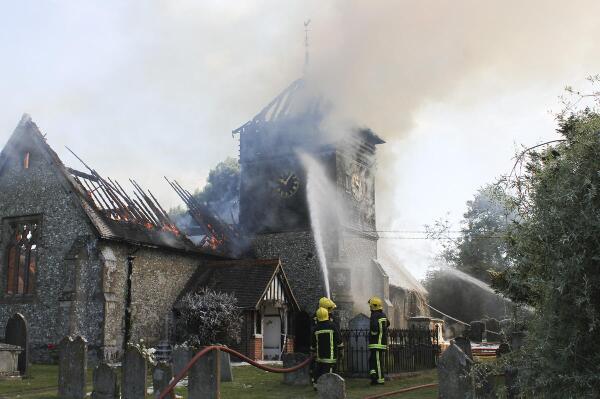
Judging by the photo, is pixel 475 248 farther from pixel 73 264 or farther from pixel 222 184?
pixel 73 264

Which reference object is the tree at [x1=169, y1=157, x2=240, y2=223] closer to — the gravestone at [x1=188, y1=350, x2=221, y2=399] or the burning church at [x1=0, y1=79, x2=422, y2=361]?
the burning church at [x1=0, y1=79, x2=422, y2=361]

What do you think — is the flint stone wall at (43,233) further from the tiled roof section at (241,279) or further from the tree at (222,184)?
the tree at (222,184)

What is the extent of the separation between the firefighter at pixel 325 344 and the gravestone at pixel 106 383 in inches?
170

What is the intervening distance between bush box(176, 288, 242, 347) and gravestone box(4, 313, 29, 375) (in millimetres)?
6700

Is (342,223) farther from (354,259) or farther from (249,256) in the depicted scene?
(249,256)

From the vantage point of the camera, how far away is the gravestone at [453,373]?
8.87m

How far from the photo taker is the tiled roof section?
2384cm

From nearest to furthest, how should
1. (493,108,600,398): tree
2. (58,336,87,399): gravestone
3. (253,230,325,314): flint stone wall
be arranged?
(493,108,600,398): tree < (58,336,87,399): gravestone < (253,230,325,314): flint stone wall

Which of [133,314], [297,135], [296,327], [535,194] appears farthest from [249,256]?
[535,194]

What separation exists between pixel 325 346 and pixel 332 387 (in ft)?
14.2

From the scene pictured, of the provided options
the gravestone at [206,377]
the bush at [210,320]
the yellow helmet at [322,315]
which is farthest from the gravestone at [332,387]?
the bush at [210,320]

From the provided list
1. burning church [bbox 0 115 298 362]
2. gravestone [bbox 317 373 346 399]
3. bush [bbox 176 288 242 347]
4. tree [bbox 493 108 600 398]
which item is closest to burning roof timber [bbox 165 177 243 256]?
Answer: burning church [bbox 0 115 298 362]

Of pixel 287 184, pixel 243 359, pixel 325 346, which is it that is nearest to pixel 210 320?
pixel 325 346

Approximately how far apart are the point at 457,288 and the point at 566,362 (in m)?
46.1
